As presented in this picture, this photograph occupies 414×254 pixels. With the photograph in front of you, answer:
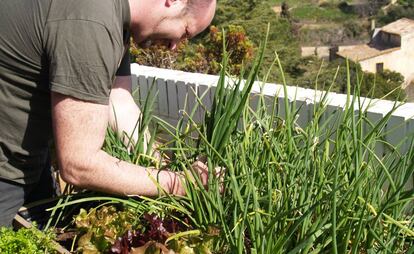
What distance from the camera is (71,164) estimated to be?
1.46 meters

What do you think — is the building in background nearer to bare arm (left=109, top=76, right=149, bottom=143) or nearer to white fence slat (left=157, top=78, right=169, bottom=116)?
white fence slat (left=157, top=78, right=169, bottom=116)

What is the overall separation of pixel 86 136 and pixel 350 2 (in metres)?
59.2

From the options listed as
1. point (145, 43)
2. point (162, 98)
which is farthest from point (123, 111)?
point (162, 98)

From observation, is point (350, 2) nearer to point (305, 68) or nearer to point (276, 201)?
point (305, 68)

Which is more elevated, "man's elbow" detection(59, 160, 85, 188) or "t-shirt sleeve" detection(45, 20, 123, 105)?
"t-shirt sleeve" detection(45, 20, 123, 105)

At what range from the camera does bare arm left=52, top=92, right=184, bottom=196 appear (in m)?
1.43

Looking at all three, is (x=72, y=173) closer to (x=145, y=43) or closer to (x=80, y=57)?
(x=80, y=57)

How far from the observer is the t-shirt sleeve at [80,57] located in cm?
139

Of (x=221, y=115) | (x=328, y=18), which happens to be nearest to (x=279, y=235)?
(x=221, y=115)

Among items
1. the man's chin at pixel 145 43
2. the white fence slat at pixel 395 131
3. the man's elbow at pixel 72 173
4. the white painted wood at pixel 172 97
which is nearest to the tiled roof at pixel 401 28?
the white painted wood at pixel 172 97

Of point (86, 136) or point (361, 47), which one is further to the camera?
point (361, 47)

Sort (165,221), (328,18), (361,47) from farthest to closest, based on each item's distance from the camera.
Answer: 1. (328,18)
2. (361,47)
3. (165,221)

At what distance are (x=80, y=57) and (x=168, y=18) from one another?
1.02ft

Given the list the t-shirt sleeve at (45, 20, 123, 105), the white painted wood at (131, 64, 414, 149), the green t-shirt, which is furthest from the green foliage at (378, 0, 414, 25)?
the t-shirt sleeve at (45, 20, 123, 105)
